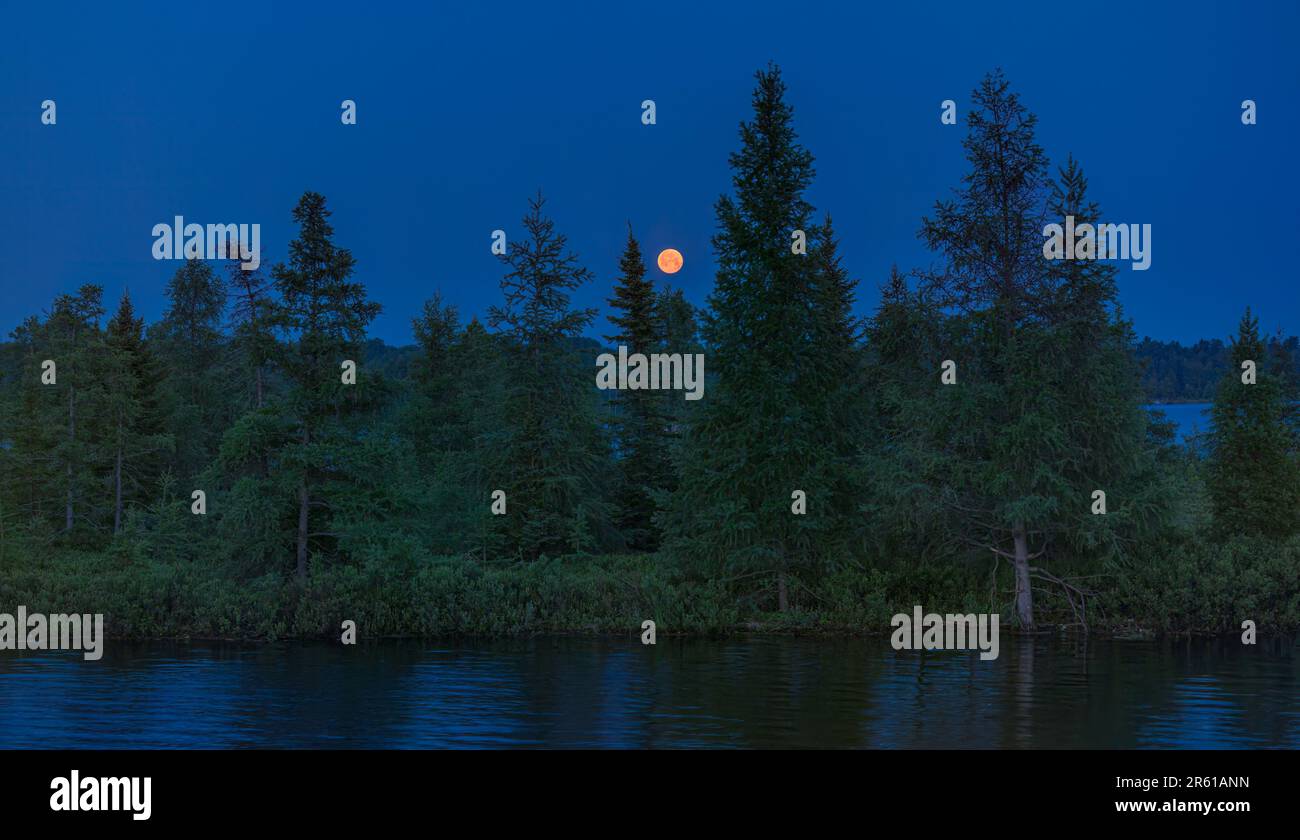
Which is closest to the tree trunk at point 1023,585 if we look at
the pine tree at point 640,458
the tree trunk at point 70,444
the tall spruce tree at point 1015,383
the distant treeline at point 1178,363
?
the tall spruce tree at point 1015,383

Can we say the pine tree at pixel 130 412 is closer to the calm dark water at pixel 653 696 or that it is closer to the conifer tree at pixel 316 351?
the conifer tree at pixel 316 351

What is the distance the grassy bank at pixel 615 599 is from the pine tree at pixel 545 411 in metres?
7.35

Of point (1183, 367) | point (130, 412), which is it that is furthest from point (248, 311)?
point (1183, 367)

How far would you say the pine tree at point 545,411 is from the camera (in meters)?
41.3

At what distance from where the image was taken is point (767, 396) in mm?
32281

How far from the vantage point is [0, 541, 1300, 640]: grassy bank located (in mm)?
30875

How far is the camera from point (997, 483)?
96.8 feet

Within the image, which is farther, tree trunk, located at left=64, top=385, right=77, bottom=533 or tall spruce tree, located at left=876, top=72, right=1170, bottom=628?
tree trunk, located at left=64, top=385, right=77, bottom=533

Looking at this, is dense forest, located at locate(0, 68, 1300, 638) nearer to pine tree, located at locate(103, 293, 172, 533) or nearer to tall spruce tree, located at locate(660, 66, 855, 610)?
tall spruce tree, located at locate(660, 66, 855, 610)

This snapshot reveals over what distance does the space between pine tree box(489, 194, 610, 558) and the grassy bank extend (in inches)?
289

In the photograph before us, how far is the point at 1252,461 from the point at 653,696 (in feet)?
79.2

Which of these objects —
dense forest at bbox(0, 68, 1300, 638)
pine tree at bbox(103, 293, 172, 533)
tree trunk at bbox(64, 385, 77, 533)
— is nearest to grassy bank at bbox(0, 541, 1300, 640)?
Result: dense forest at bbox(0, 68, 1300, 638)

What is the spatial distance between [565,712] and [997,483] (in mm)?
14766
